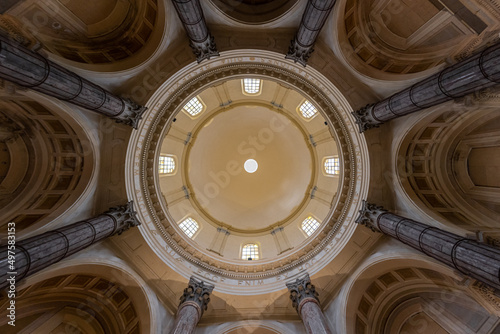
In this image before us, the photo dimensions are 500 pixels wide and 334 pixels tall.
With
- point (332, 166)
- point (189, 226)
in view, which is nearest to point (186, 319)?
point (189, 226)

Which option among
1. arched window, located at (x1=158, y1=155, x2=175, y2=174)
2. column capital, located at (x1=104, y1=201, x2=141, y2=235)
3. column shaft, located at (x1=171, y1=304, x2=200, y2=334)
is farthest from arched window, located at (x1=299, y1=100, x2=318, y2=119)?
column shaft, located at (x1=171, y1=304, x2=200, y2=334)

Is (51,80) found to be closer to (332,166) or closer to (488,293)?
(488,293)

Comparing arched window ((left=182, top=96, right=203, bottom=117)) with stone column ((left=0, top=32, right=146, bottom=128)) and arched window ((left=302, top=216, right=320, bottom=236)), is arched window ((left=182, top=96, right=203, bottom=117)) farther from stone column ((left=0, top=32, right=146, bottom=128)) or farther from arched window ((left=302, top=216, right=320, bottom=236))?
arched window ((left=302, top=216, right=320, bottom=236))

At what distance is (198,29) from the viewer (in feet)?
43.8

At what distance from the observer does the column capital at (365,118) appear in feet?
48.6

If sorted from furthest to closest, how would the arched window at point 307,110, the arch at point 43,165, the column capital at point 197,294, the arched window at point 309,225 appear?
the arched window at point 307,110
the arched window at point 309,225
the column capital at point 197,294
the arch at point 43,165

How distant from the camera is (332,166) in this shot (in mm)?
22797

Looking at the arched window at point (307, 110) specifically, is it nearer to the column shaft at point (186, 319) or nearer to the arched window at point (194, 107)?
the arched window at point (194, 107)

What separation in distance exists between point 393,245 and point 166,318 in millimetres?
13997

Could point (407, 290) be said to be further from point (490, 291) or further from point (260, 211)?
point (260, 211)

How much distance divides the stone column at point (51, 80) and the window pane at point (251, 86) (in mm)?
10957

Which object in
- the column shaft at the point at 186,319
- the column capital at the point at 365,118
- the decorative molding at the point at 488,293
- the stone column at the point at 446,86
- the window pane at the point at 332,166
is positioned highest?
the window pane at the point at 332,166

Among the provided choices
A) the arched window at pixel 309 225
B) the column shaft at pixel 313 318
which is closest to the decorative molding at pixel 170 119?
the column shaft at pixel 313 318

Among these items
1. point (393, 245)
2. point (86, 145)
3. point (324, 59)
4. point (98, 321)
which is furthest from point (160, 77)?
point (393, 245)
